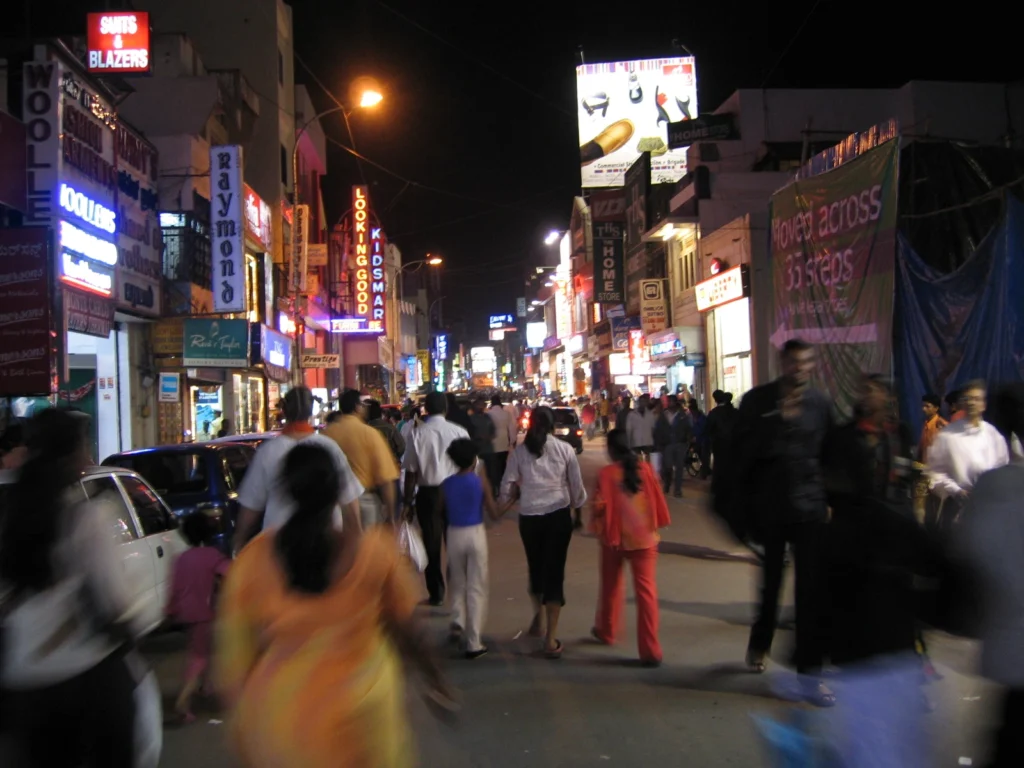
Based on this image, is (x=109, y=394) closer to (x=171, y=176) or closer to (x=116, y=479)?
(x=171, y=176)

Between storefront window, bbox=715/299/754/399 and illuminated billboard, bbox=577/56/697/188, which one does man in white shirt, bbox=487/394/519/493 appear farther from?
illuminated billboard, bbox=577/56/697/188

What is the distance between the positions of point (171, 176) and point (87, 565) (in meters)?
18.8

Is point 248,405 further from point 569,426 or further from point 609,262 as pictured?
point 609,262

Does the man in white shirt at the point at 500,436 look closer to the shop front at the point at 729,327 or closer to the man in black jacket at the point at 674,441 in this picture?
the man in black jacket at the point at 674,441

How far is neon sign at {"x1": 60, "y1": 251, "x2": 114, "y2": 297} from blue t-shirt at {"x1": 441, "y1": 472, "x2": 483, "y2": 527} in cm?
868

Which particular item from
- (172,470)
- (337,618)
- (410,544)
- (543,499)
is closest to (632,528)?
(543,499)

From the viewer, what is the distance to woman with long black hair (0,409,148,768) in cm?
329

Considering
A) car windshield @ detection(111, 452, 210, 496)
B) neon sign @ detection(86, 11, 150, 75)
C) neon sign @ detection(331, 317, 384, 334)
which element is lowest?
car windshield @ detection(111, 452, 210, 496)

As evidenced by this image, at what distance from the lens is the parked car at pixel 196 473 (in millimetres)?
9406

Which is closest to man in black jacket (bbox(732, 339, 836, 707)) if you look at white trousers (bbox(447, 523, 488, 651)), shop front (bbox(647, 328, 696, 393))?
white trousers (bbox(447, 523, 488, 651))

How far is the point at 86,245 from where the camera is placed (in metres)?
14.5

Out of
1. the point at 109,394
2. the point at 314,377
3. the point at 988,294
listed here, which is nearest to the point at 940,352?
the point at 988,294

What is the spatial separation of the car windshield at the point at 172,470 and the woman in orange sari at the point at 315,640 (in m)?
6.94

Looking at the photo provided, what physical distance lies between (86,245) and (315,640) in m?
13.2
